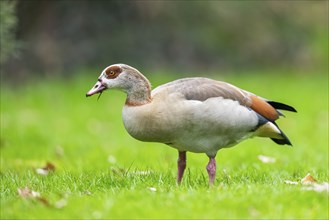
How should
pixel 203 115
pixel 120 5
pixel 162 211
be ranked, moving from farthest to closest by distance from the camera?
1. pixel 120 5
2. pixel 203 115
3. pixel 162 211

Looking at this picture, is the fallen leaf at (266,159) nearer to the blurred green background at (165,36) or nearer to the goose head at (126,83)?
the goose head at (126,83)

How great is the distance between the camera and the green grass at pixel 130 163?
528 centimetres

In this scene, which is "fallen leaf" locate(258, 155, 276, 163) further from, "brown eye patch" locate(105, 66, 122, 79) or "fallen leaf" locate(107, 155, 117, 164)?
"brown eye patch" locate(105, 66, 122, 79)

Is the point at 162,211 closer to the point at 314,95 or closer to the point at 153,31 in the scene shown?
the point at 314,95

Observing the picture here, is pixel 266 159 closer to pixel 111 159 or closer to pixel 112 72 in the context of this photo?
pixel 111 159

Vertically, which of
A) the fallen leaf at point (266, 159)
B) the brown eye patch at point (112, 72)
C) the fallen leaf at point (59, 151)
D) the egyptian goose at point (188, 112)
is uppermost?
A: the brown eye patch at point (112, 72)

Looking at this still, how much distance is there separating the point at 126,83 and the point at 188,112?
0.65 m

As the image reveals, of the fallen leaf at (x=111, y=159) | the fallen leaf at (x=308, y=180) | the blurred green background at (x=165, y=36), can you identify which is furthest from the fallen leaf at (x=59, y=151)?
the blurred green background at (x=165, y=36)

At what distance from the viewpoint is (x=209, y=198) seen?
539 centimetres

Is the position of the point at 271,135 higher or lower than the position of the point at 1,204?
higher

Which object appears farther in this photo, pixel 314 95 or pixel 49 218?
pixel 314 95

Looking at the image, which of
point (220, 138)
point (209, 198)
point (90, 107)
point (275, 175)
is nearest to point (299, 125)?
point (90, 107)

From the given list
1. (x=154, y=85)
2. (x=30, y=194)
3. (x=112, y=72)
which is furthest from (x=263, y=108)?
(x=154, y=85)

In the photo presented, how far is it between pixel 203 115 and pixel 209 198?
906 millimetres
